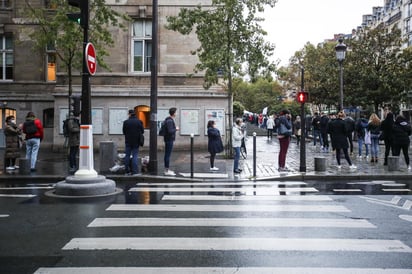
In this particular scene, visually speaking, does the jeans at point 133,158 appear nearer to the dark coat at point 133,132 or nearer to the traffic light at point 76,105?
the dark coat at point 133,132

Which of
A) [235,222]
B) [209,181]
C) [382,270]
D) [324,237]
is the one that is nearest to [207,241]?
[235,222]

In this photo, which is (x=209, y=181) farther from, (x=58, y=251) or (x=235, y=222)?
(x=58, y=251)

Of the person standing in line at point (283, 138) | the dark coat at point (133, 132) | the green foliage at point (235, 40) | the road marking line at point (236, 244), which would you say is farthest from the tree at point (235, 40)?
the road marking line at point (236, 244)

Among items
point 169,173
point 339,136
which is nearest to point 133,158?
point 169,173

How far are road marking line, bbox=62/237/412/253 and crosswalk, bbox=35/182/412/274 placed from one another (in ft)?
0.04

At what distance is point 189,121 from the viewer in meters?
21.6

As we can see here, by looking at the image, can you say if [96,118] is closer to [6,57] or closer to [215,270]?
[6,57]

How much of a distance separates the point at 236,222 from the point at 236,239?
1.02 meters

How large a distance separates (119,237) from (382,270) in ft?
11.0

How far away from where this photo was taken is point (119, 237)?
20.0 ft

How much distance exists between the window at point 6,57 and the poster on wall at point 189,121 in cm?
1029

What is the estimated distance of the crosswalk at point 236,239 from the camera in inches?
192

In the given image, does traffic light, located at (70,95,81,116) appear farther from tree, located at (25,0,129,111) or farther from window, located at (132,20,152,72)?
window, located at (132,20,152,72)

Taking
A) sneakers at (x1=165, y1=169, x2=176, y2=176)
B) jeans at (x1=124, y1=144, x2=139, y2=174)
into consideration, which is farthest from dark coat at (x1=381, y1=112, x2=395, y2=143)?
jeans at (x1=124, y1=144, x2=139, y2=174)
